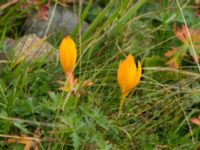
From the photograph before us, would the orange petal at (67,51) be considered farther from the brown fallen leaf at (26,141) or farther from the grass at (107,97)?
the brown fallen leaf at (26,141)

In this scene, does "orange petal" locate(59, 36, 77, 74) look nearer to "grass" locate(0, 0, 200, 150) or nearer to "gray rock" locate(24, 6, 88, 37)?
"grass" locate(0, 0, 200, 150)

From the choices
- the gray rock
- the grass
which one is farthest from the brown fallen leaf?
the gray rock

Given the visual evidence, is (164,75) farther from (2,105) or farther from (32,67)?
(2,105)

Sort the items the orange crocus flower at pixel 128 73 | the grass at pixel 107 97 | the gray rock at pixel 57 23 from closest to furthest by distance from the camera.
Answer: the orange crocus flower at pixel 128 73
the grass at pixel 107 97
the gray rock at pixel 57 23

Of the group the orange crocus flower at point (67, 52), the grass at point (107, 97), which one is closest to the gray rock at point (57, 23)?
the grass at point (107, 97)

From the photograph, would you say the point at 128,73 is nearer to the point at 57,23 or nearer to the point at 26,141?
the point at 26,141

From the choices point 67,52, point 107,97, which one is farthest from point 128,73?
point 107,97
